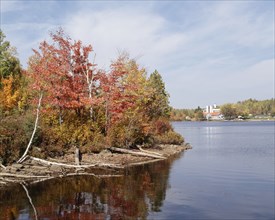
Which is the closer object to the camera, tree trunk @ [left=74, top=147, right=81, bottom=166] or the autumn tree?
tree trunk @ [left=74, top=147, right=81, bottom=166]

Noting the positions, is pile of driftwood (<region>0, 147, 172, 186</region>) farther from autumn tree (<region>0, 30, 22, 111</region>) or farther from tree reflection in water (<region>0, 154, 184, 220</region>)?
autumn tree (<region>0, 30, 22, 111</region>)

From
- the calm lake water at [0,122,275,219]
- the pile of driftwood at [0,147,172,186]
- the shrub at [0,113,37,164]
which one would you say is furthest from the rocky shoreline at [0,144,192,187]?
the calm lake water at [0,122,275,219]

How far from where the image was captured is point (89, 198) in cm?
1694

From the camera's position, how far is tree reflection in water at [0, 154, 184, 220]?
47.0 feet

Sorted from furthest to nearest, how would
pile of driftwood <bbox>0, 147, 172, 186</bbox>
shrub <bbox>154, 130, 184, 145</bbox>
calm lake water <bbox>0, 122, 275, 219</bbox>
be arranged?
shrub <bbox>154, 130, 184, 145</bbox> → pile of driftwood <bbox>0, 147, 172, 186</bbox> → calm lake water <bbox>0, 122, 275, 219</bbox>

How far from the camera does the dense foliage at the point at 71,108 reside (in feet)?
90.1

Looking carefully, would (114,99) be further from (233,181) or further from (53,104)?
(233,181)

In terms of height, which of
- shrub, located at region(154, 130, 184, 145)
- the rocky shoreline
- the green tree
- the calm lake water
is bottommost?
the calm lake water

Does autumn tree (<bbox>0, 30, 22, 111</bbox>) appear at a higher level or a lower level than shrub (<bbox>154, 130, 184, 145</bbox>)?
higher

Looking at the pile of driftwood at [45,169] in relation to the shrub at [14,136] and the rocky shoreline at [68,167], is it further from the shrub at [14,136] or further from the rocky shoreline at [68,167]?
the shrub at [14,136]

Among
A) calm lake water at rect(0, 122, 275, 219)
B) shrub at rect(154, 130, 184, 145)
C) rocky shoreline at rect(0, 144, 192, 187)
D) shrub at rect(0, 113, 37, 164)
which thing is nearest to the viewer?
calm lake water at rect(0, 122, 275, 219)

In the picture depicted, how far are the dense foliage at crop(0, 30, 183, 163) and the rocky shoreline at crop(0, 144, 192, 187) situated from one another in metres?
1.17

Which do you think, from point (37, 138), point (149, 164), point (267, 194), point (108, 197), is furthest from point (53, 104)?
point (267, 194)

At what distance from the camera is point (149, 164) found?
1124 inches
